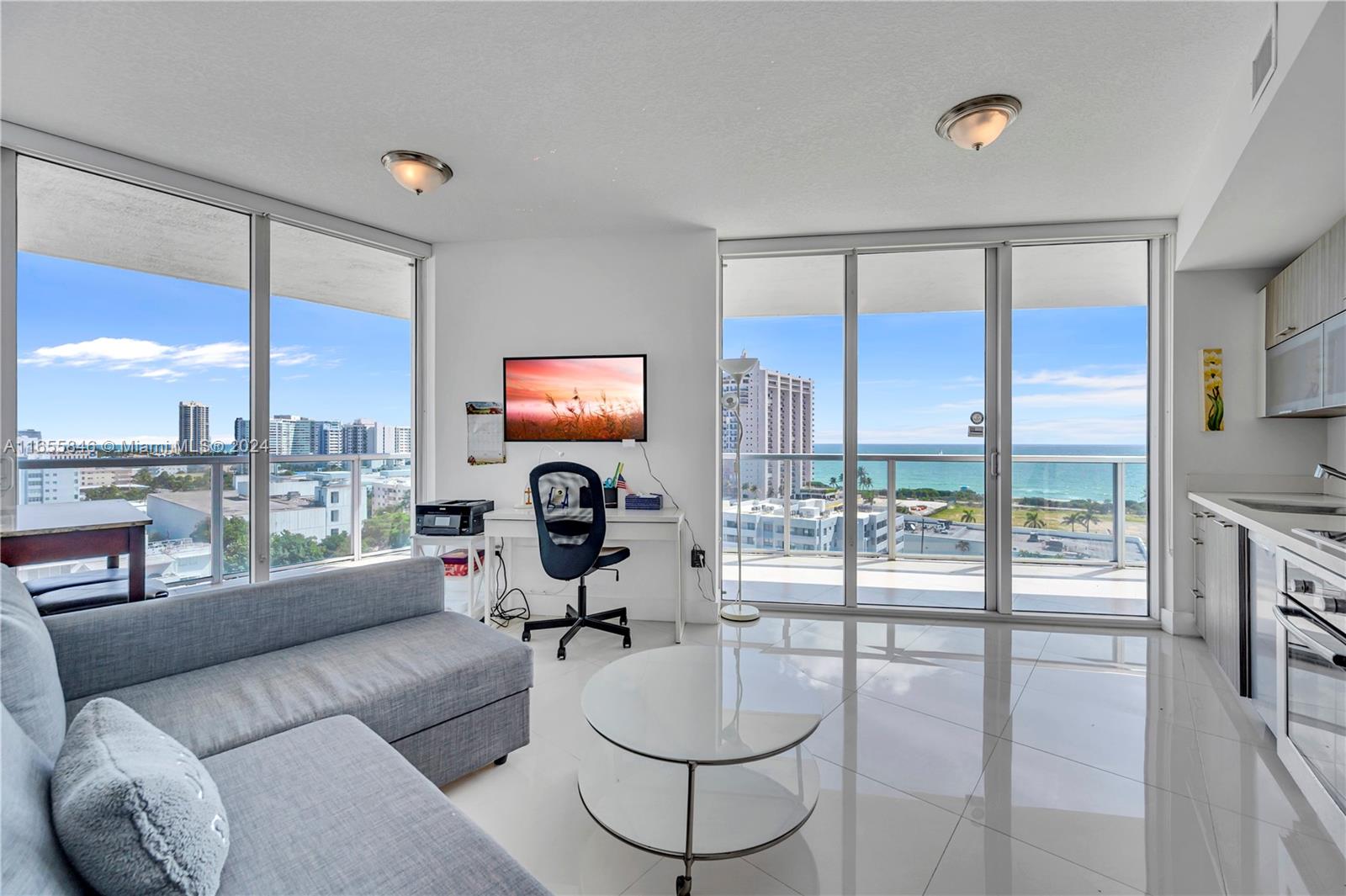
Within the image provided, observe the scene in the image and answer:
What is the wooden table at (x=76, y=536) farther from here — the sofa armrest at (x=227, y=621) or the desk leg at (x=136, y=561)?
the sofa armrest at (x=227, y=621)

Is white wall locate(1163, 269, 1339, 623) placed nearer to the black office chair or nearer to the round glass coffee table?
the round glass coffee table

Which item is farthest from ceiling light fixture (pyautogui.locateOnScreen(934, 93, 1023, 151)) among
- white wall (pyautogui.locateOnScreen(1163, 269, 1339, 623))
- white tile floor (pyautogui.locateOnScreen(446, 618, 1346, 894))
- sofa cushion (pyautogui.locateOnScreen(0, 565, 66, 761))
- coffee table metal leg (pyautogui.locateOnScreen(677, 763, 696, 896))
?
sofa cushion (pyautogui.locateOnScreen(0, 565, 66, 761))

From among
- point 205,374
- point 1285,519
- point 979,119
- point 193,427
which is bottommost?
point 1285,519

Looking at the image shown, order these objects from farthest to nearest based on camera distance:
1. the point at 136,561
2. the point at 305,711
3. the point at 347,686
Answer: the point at 136,561
the point at 347,686
the point at 305,711

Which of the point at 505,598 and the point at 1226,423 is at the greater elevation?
the point at 1226,423

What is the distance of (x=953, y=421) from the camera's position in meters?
3.86

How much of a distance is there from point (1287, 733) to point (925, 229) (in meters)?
3.02

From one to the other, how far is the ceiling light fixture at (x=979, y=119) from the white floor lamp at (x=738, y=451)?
60.5 inches

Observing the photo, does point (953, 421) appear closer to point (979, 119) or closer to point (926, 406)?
point (926, 406)

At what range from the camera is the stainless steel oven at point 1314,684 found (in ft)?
5.19

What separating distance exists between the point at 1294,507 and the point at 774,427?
8.81 ft

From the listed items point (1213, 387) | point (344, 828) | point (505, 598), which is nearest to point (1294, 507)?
point (1213, 387)

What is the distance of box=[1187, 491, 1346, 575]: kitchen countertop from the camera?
1666mm

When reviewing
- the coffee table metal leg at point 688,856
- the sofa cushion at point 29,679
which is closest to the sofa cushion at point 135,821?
the sofa cushion at point 29,679
